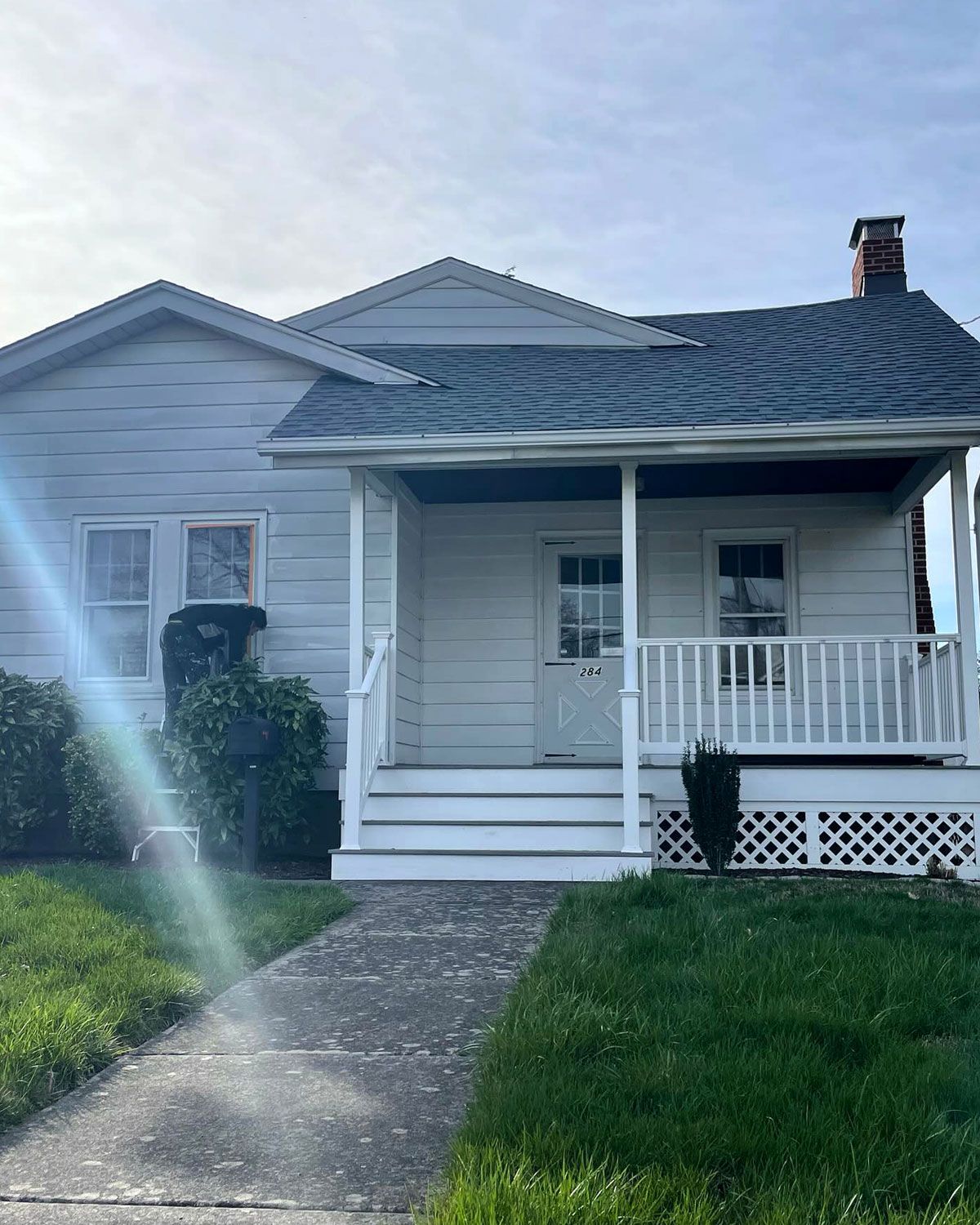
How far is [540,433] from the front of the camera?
8.81 m

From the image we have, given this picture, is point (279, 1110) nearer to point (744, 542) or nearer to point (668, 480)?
point (668, 480)

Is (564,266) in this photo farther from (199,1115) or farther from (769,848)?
(199,1115)

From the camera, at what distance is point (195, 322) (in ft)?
35.5

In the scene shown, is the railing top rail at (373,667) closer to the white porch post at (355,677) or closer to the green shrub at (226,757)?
the white porch post at (355,677)

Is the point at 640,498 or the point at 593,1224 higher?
the point at 640,498

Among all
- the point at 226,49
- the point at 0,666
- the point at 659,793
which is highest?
the point at 226,49

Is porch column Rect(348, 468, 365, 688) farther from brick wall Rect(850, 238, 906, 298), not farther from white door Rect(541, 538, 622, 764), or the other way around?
brick wall Rect(850, 238, 906, 298)

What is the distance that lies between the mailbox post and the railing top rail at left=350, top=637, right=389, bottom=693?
2.51ft

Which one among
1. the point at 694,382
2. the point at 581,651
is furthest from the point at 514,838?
the point at 694,382

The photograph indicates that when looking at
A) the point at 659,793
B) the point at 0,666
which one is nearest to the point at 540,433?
the point at 659,793

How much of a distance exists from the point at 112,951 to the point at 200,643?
530 centimetres

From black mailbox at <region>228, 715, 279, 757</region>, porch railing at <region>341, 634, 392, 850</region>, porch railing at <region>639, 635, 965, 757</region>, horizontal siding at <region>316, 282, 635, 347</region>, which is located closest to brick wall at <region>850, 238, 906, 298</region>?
horizontal siding at <region>316, 282, 635, 347</region>

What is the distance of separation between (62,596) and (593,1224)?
30.8 ft

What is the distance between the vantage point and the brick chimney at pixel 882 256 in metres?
14.0
